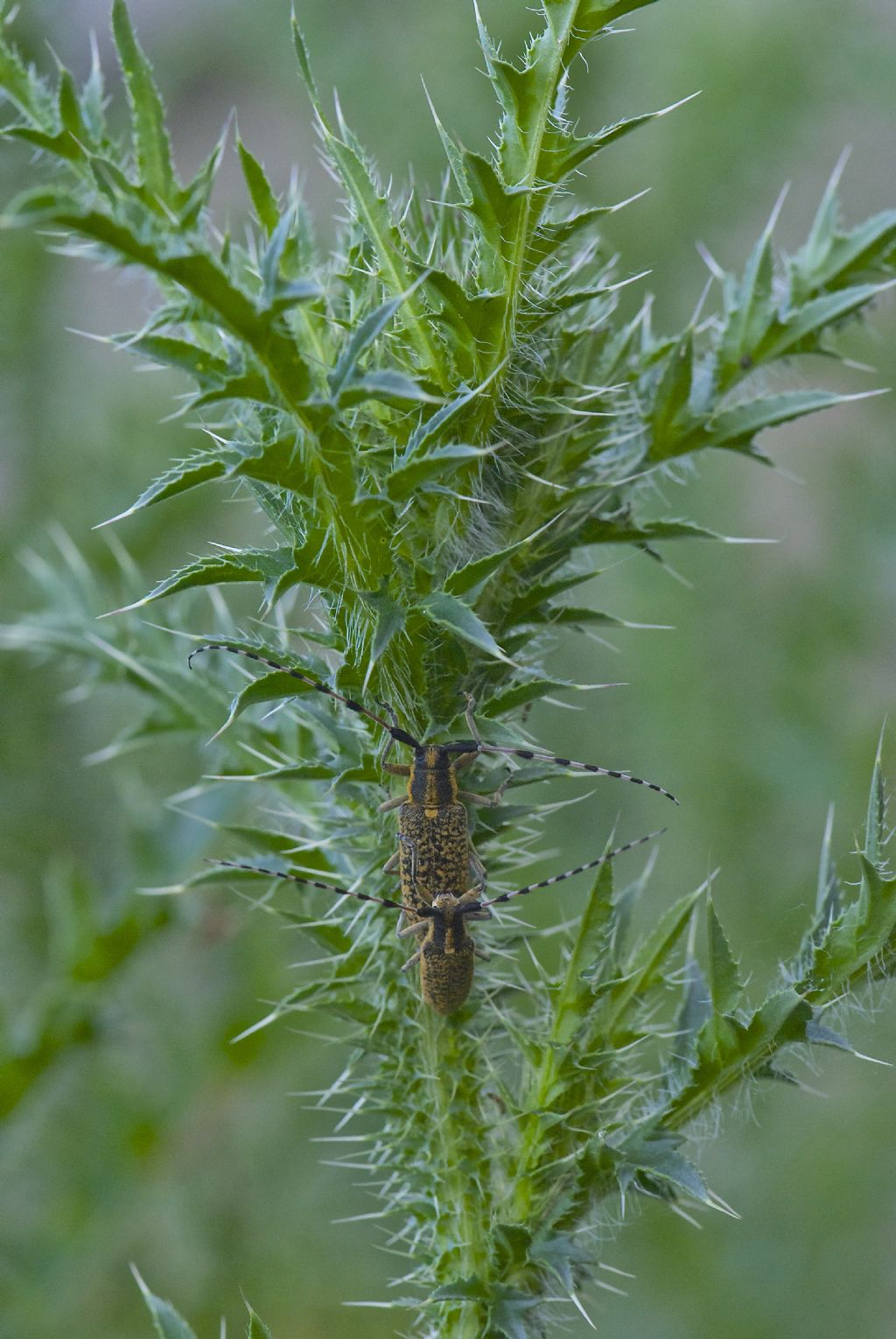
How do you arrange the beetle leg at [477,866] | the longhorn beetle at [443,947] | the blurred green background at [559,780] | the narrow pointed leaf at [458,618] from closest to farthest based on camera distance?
the narrow pointed leaf at [458,618]
the longhorn beetle at [443,947]
the beetle leg at [477,866]
the blurred green background at [559,780]

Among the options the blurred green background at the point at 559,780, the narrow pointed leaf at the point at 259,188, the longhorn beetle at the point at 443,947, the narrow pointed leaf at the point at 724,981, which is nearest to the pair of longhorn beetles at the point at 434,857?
the longhorn beetle at the point at 443,947

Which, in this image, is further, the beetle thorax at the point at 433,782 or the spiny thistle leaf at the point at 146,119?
the beetle thorax at the point at 433,782

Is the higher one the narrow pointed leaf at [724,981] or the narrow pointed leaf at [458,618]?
the narrow pointed leaf at [458,618]

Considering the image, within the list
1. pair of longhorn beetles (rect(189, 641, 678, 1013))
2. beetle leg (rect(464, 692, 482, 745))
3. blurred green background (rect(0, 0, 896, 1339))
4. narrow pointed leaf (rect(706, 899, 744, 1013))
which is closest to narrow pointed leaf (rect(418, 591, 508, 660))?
beetle leg (rect(464, 692, 482, 745))

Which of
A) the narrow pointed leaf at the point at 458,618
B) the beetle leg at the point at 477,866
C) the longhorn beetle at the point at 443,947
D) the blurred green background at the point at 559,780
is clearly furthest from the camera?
the blurred green background at the point at 559,780

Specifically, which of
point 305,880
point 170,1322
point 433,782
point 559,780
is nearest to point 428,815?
point 433,782

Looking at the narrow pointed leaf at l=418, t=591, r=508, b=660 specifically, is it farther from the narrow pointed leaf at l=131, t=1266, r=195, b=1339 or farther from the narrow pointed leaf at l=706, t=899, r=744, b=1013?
the narrow pointed leaf at l=131, t=1266, r=195, b=1339

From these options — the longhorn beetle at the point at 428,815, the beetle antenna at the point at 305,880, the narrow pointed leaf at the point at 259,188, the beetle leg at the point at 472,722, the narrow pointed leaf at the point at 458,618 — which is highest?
the narrow pointed leaf at the point at 259,188

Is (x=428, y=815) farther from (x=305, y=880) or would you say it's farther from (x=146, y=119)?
(x=146, y=119)

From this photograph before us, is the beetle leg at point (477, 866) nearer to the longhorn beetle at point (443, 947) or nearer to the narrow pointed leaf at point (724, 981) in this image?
the longhorn beetle at point (443, 947)

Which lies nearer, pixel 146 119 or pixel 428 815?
pixel 146 119
